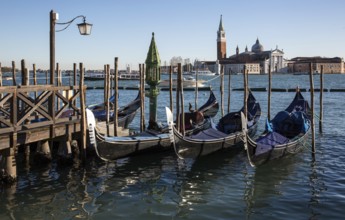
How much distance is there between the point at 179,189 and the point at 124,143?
1.84 metres

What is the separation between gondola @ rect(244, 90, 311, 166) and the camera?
310 inches

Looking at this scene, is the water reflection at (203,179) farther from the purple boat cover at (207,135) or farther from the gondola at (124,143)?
the gondola at (124,143)

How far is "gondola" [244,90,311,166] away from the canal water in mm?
264

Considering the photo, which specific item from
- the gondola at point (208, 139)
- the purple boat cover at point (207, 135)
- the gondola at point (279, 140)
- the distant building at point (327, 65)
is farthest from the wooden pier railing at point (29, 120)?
the distant building at point (327, 65)

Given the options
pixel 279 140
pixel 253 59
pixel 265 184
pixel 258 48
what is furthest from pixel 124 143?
pixel 258 48

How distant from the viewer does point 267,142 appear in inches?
337

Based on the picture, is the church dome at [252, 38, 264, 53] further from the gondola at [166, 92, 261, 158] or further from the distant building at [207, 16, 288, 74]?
the gondola at [166, 92, 261, 158]

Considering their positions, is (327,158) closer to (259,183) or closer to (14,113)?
(259,183)

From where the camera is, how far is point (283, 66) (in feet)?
412

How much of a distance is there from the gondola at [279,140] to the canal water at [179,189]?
0.26 m

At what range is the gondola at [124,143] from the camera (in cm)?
769

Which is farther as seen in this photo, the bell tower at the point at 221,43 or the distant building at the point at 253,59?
the bell tower at the point at 221,43

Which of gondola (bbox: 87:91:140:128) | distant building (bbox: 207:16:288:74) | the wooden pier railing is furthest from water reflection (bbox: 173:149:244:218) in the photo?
distant building (bbox: 207:16:288:74)

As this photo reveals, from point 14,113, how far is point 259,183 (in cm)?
437
